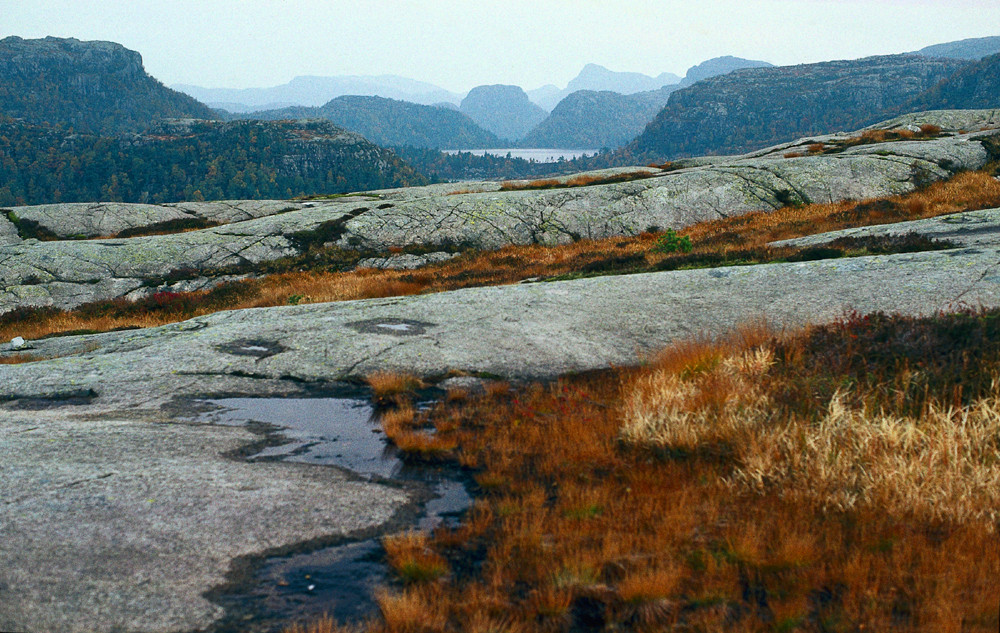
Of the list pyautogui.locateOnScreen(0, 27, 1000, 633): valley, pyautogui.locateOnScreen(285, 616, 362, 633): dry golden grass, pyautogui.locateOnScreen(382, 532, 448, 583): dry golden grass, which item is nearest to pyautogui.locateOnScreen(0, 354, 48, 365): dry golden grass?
pyautogui.locateOnScreen(0, 27, 1000, 633): valley

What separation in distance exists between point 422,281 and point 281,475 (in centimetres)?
1800

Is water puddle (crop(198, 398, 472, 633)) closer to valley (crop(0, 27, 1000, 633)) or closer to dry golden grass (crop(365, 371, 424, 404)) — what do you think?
valley (crop(0, 27, 1000, 633))

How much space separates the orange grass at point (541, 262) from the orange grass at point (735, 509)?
11.4 meters

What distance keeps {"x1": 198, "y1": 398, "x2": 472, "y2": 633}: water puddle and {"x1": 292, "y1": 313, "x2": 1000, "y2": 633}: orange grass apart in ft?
1.02

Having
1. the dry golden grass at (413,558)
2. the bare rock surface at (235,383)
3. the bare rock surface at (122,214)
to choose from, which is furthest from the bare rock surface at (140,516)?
the bare rock surface at (122,214)

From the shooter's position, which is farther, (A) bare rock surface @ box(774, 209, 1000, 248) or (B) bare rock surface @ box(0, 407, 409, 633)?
(A) bare rock surface @ box(774, 209, 1000, 248)

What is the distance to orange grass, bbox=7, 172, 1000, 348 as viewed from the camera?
21.8 metres

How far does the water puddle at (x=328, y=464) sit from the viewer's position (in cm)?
440

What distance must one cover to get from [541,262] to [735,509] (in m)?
22.6

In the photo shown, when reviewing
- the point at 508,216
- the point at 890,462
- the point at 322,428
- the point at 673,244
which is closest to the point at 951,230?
the point at 673,244

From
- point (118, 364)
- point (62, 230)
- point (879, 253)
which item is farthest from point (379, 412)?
point (62, 230)

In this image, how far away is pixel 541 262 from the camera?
2753 cm

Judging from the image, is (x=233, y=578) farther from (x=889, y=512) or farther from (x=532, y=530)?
(x=889, y=512)

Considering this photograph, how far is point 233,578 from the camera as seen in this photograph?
15.5ft
